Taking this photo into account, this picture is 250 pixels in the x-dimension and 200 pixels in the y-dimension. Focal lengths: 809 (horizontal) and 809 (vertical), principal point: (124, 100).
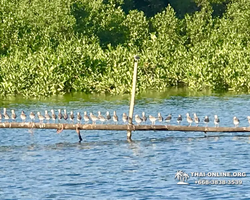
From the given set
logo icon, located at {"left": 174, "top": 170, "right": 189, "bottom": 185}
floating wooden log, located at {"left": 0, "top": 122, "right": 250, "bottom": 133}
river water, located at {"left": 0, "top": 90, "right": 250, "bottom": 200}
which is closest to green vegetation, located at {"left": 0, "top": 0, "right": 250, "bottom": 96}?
river water, located at {"left": 0, "top": 90, "right": 250, "bottom": 200}

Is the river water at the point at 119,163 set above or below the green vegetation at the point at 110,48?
below

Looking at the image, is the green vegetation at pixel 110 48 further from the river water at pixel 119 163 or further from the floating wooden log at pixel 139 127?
the floating wooden log at pixel 139 127

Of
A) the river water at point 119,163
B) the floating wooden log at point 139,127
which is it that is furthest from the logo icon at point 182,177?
the floating wooden log at point 139,127

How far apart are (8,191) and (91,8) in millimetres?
65700

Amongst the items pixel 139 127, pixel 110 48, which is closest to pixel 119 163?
pixel 139 127

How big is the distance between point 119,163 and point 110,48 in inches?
1865

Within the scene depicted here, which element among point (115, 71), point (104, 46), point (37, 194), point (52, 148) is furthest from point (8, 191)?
point (104, 46)

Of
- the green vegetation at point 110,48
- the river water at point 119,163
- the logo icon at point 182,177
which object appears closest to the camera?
the river water at point 119,163

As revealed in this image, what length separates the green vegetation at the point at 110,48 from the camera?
82.4 m

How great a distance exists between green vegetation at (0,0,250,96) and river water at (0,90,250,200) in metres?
22.5

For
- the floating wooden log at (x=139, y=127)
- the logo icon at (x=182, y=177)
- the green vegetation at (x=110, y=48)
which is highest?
the green vegetation at (x=110, y=48)

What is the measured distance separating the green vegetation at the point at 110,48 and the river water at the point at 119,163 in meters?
22.5

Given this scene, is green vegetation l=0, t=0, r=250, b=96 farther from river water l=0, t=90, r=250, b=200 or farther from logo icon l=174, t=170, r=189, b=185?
logo icon l=174, t=170, r=189, b=185

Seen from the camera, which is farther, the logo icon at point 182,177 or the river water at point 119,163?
the logo icon at point 182,177
